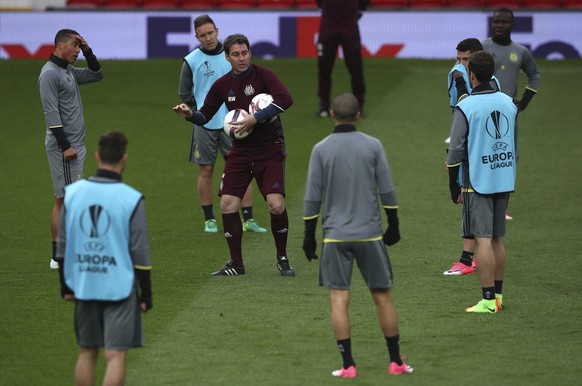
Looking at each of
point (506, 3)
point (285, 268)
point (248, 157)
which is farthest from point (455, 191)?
point (506, 3)

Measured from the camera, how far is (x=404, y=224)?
1246 cm

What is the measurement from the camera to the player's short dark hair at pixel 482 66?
339 inches

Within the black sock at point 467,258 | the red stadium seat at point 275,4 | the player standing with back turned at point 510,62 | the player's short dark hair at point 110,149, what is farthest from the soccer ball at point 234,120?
the red stadium seat at point 275,4

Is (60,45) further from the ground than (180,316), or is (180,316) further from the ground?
(60,45)

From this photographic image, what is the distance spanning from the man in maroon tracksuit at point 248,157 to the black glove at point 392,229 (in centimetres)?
274

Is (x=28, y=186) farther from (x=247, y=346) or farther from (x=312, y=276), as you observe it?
(x=247, y=346)

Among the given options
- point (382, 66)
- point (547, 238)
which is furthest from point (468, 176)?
point (382, 66)

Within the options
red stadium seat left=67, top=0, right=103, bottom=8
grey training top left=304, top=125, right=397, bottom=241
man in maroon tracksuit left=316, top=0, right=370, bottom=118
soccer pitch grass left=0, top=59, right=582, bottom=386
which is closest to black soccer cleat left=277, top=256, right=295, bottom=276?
soccer pitch grass left=0, top=59, right=582, bottom=386

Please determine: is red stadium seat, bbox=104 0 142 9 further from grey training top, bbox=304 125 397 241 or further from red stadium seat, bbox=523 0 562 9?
grey training top, bbox=304 125 397 241

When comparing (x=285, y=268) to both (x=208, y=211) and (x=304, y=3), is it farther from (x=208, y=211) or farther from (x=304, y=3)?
(x=304, y=3)

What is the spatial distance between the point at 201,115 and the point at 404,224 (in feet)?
11.1

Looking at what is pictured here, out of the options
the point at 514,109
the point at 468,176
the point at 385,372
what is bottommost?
the point at 385,372

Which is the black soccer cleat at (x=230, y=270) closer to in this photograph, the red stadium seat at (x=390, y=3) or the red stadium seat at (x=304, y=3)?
the red stadium seat at (x=304, y=3)

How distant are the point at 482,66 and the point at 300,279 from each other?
2723 millimetres
